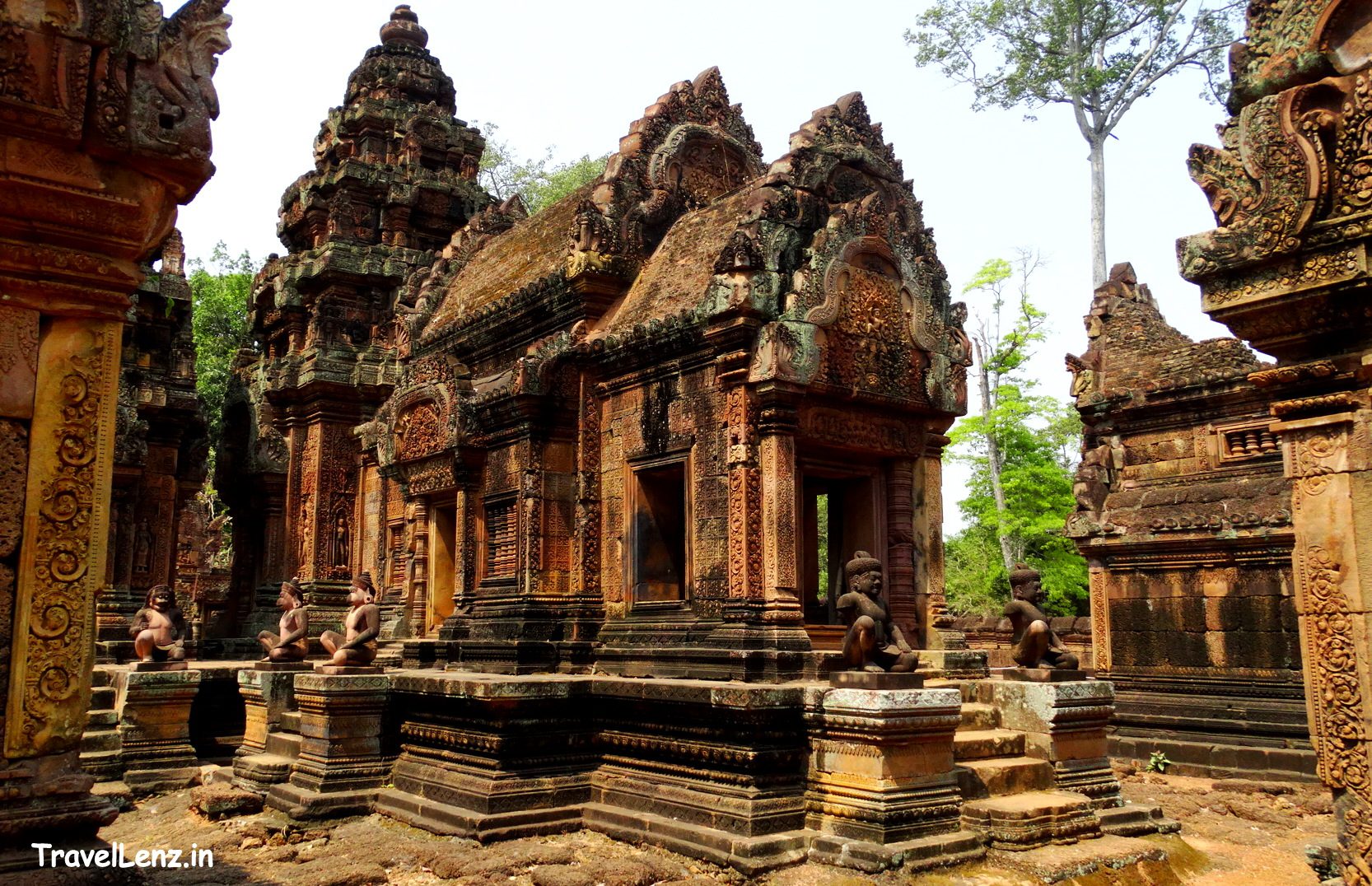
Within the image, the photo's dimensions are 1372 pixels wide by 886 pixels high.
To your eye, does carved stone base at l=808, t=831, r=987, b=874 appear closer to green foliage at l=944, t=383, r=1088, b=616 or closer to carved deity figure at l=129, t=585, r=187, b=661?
carved deity figure at l=129, t=585, r=187, b=661

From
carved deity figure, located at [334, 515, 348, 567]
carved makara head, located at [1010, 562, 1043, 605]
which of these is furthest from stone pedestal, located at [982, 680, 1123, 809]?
carved deity figure, located at [334, 515, 348, 567]

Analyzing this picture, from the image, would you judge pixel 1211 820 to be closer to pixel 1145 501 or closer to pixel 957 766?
pixel 957 766

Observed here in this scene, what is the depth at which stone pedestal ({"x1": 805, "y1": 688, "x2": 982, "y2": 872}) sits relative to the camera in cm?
689

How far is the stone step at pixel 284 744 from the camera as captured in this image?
395 inches

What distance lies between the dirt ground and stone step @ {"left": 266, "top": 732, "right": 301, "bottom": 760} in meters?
0.86

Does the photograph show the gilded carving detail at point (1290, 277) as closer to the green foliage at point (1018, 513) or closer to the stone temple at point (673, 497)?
the stone temple at point (673, 497)

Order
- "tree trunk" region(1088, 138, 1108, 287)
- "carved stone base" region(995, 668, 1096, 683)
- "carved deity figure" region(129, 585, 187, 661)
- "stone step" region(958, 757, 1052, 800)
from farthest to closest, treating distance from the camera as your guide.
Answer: "tree trunk" region(1088, 138, 1108, 287), "carved deity figure" region(129, 585, 187, 661), "carved stone base" region(995, 668, 1096, 683), "stone step" region(958, 757, 1052, 800)

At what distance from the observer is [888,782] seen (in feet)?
23.0

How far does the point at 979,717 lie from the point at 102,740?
8.45 m

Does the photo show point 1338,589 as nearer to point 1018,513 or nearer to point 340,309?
point 340,309

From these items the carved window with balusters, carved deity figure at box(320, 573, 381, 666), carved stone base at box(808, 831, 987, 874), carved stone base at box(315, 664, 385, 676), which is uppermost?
the carved window with balusters

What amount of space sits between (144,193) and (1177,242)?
4.53 m

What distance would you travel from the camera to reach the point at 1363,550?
4680 millimetres

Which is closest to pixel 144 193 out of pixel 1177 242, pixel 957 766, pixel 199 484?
pixel 1177 242
